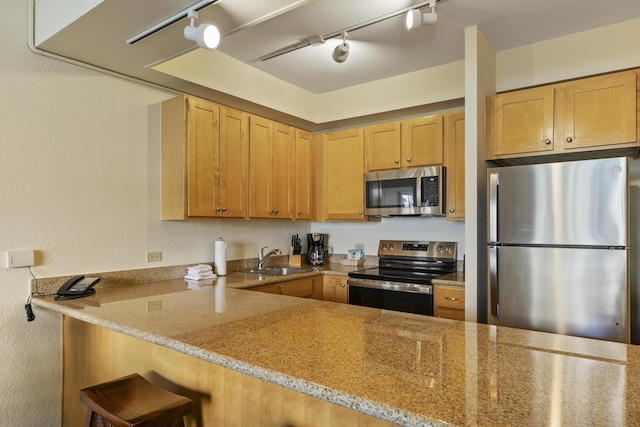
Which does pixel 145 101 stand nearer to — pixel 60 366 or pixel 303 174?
pixel 303 174

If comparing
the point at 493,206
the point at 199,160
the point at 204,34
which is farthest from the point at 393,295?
the point at 204,34

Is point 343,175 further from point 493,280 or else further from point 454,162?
point 493,280

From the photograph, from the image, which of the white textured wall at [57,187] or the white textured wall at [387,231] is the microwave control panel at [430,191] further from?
the white textured wall at [57,187]

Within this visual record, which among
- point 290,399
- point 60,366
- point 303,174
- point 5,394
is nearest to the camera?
point 290,399

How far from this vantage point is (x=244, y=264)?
358cm

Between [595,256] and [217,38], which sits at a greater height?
[217,38]

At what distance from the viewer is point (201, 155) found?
9.44 ft

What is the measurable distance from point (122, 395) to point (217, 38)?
165cm

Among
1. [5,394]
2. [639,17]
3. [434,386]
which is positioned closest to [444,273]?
[639,17]

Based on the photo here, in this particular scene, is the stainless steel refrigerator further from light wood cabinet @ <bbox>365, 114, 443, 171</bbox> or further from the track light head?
the track light head

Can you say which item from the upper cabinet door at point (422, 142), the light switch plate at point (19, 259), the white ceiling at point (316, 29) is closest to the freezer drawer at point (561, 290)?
the upper cabinet door at point (422, 142)

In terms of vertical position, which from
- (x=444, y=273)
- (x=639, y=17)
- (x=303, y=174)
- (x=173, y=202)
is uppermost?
(x=639, y=17)

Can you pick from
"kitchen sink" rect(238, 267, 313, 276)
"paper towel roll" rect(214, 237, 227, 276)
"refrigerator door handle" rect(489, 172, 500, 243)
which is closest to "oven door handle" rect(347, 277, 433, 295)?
"kitchen sink" rect(238, 267, 313, 276)

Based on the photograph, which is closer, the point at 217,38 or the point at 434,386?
the point at 434,386
